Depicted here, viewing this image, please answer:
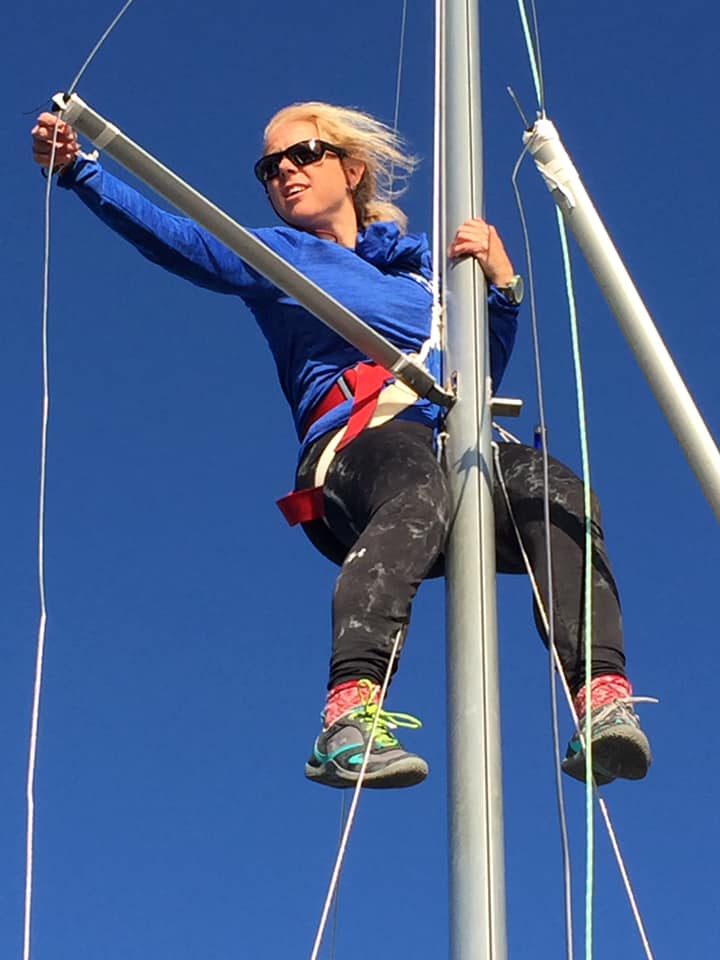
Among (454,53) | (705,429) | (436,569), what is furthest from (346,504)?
(454,53)

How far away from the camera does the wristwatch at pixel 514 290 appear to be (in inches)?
226

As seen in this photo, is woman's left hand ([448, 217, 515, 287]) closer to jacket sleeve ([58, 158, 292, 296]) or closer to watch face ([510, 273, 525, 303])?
watch face ([510, 273, 525, 303])

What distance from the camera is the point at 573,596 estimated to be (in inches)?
201

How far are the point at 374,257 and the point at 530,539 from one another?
1371 millimetres

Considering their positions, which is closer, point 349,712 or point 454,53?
point 349,712

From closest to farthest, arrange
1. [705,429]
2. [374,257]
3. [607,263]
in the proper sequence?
[705,429] < [607,263] < [374,257]

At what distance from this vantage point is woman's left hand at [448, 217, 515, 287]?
5.59m

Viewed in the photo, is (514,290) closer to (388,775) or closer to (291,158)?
(291,158)

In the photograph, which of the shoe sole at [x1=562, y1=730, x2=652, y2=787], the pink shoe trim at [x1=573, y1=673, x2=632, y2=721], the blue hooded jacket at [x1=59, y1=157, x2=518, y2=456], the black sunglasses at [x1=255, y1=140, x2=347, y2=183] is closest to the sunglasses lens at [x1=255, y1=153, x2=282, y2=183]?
the black sunglasses at [x1=255, y1=140, x2=347, y2=183]

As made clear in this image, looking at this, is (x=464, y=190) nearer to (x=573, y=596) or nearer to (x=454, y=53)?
(x=454, y=53)

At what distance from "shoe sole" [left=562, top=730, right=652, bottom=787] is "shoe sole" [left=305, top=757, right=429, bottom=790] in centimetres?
47

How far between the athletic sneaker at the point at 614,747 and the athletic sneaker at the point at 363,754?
1.52 ft

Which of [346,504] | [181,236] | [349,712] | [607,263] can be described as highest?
[181,236]

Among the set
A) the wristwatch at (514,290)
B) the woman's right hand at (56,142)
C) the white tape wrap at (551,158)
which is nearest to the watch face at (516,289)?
the wristwatch at (514,290)
